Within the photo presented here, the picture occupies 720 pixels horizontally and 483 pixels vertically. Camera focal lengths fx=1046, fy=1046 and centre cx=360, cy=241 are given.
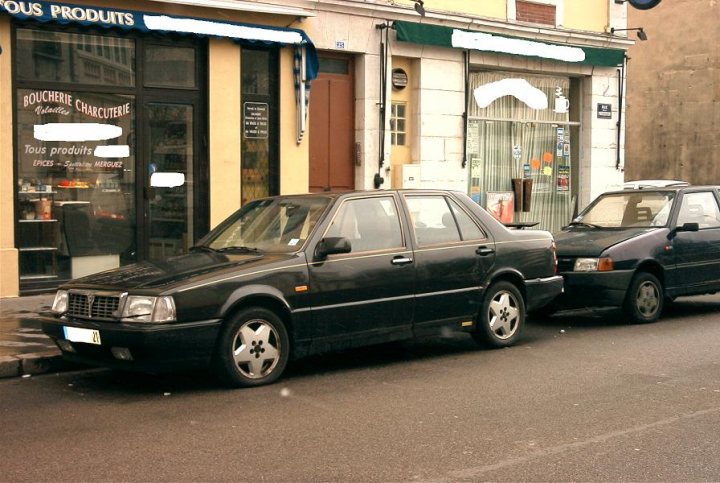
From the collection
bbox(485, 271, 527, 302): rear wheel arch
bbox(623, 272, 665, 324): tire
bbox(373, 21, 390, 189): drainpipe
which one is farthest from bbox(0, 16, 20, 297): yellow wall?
bbox(623, 272, 665, 324): tire

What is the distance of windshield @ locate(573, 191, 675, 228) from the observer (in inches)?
500

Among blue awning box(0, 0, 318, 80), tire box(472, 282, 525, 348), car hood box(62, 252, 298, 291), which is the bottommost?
tire box(472, 282, 525, 348)

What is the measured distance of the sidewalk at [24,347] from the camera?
891 cm

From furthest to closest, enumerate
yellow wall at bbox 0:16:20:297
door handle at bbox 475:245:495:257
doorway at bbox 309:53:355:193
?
doorway at bbox 309:53:355:193 → yellow wall at bbox 0:16:20:297 → door handle at bbox 475:245:495:257

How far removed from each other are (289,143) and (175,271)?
771 centimetres

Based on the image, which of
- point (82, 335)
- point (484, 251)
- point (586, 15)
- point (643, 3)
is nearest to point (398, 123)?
point (586, 15)

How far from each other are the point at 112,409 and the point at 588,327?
628 centimetres

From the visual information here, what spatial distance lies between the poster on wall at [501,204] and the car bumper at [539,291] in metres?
8.38

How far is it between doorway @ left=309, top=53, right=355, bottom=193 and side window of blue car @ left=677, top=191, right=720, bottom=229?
588 centimetres

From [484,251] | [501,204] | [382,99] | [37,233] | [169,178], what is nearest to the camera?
[484,251]

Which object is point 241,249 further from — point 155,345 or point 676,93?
point 676,93

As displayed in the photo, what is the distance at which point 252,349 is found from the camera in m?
8.21

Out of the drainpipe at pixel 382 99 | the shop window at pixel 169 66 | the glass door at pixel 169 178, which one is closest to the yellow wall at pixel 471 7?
the drainpipe at pixel 382 99

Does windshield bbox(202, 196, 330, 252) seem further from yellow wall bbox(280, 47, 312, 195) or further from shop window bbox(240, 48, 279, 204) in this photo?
yellow wall bbox(280, 47, 312, 195)
